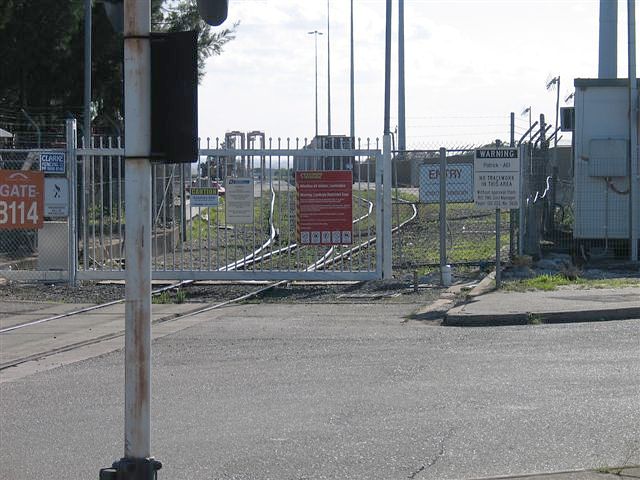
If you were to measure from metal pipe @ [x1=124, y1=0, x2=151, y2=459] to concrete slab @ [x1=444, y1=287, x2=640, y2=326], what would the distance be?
8.50 m

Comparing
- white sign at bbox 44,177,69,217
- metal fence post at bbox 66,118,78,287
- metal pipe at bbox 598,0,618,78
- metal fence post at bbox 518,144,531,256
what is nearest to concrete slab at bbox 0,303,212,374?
metal fence post at bbox 66,118,78,287

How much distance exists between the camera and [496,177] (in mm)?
15883

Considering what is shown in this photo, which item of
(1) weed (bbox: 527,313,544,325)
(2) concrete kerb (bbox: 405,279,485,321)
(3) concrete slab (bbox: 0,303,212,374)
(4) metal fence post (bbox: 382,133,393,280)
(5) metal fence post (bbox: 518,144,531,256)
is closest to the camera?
(3) concrete slab (bbox: 0,303,212,374)

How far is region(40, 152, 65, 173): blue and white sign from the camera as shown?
56.0 feet

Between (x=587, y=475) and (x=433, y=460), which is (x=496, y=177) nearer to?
(x=433, y=460)

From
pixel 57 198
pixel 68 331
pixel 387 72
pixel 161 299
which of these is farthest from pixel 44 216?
pixel 387 72

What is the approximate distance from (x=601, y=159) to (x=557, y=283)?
504cm

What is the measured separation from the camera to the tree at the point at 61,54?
84.4 ft

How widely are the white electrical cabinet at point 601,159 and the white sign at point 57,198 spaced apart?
10179mm

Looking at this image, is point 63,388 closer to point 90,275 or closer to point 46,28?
point 90,275

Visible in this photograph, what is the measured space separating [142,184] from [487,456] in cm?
316

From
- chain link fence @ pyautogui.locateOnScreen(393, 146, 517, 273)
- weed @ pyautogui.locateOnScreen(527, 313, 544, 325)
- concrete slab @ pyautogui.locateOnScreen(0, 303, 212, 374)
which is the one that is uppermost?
chain link fence @ pyautogui.locateOnScreen(393, 146, 517, 273)

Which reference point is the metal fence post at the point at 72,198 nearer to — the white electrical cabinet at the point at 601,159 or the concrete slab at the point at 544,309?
the concrete slab at the point at 544,309

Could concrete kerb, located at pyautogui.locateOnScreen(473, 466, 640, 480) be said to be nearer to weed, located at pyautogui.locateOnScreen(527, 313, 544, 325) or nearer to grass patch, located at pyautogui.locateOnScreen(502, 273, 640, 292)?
weed, located at pyautogui.locateOnScreen(527, 313, 544, 325)
